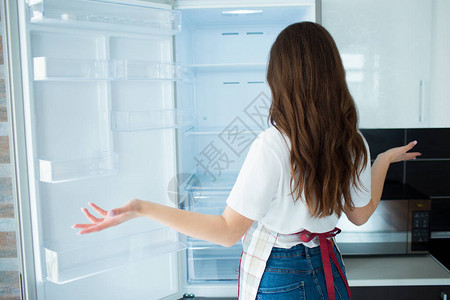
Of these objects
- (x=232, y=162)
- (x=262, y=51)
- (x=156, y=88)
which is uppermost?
(x=262, y=51)

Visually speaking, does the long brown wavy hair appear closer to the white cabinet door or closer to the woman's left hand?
the woman's left hand

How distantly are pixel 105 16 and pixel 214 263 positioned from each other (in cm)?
128

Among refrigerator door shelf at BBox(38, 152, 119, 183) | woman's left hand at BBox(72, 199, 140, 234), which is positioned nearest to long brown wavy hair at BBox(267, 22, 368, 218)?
woman's left hand at BBox(72, 199, 140, 234)

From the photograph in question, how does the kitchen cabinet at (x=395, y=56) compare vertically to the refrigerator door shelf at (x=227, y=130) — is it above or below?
above

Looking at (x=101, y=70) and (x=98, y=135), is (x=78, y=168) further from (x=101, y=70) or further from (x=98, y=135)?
(x=101, y=70)

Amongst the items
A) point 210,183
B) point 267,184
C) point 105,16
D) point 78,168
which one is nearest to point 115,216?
point 267,184

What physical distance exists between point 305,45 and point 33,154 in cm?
95

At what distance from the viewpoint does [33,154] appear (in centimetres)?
137

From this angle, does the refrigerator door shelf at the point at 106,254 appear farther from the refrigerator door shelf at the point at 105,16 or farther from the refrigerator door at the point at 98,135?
the refrigerator door shelf at the point at 105,16

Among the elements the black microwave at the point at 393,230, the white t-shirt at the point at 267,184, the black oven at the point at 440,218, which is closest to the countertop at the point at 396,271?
the black microwave at the point at 393,230

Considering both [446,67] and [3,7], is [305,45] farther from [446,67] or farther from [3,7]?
[446,67]

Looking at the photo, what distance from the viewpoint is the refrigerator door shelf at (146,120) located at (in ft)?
5.08

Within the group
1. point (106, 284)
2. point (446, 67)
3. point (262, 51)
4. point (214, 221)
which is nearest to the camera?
point (214, 221)

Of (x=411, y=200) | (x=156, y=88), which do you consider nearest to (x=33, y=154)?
(x=156, y=88)
